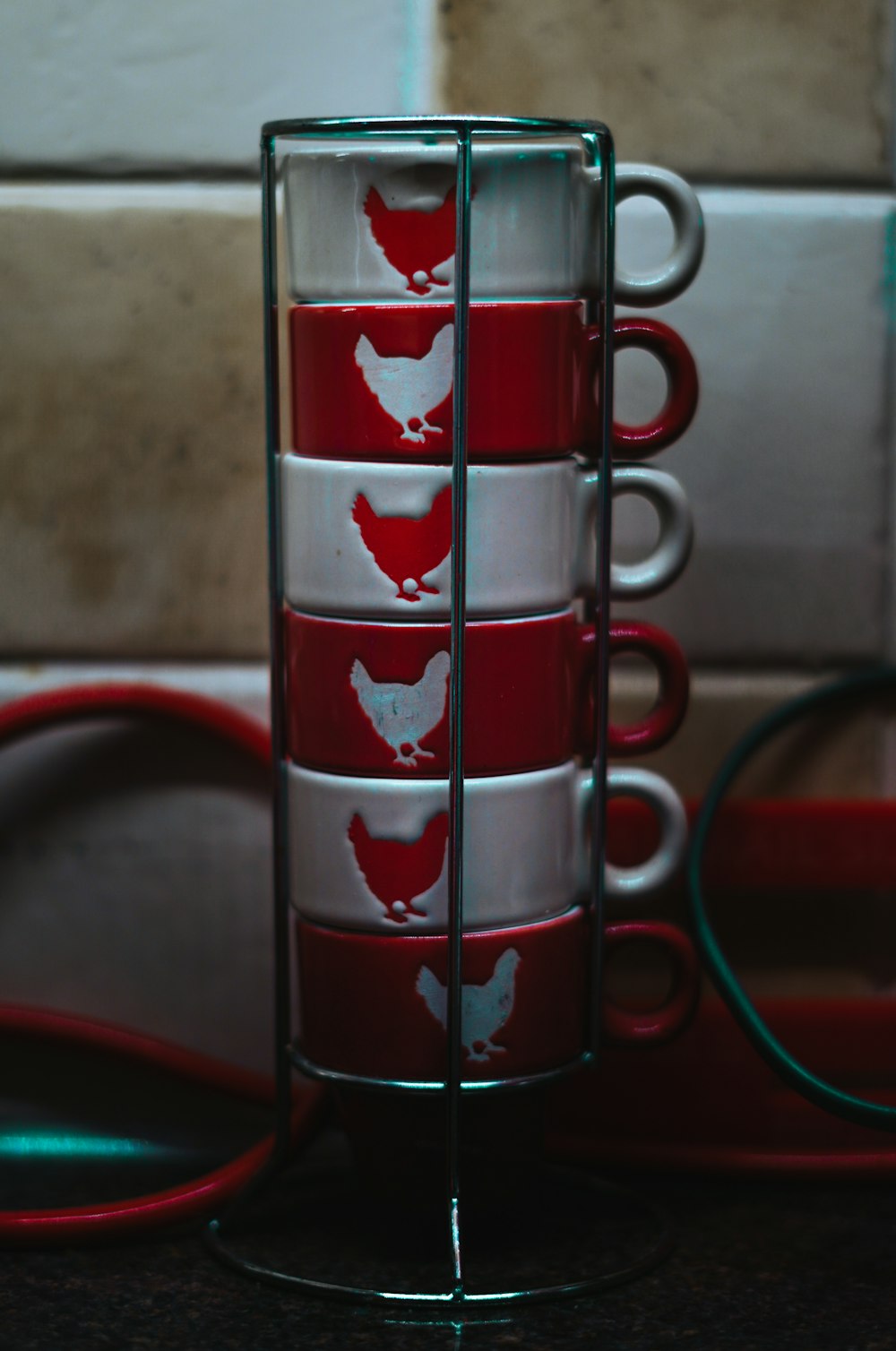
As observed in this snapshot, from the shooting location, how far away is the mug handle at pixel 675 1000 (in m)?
0.54

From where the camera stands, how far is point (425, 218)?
0.47 m

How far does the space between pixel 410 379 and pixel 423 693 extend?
4.1 inches

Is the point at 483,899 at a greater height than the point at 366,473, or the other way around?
the point at 366,473

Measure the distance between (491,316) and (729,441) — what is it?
7.2 inches

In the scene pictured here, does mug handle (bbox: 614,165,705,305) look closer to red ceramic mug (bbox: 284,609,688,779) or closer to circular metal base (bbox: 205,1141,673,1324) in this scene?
red ceramic mug (bbox: 284,609,688,779)

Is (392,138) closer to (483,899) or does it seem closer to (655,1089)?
(483,899)

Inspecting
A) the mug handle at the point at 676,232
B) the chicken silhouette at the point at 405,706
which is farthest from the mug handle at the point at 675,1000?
the mug handle at the point at 676,232

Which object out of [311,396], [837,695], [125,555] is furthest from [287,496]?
[837,695]

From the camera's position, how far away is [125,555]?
622 mm

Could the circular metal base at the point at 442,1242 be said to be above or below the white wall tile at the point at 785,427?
below

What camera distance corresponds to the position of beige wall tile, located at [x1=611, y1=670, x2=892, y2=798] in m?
0.63

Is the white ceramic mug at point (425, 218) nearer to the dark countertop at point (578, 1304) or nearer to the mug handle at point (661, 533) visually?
the mug handle at point (661, 533)

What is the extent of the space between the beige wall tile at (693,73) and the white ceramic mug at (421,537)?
0.64 ft

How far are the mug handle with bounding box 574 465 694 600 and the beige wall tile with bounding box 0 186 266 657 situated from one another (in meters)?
0.17
